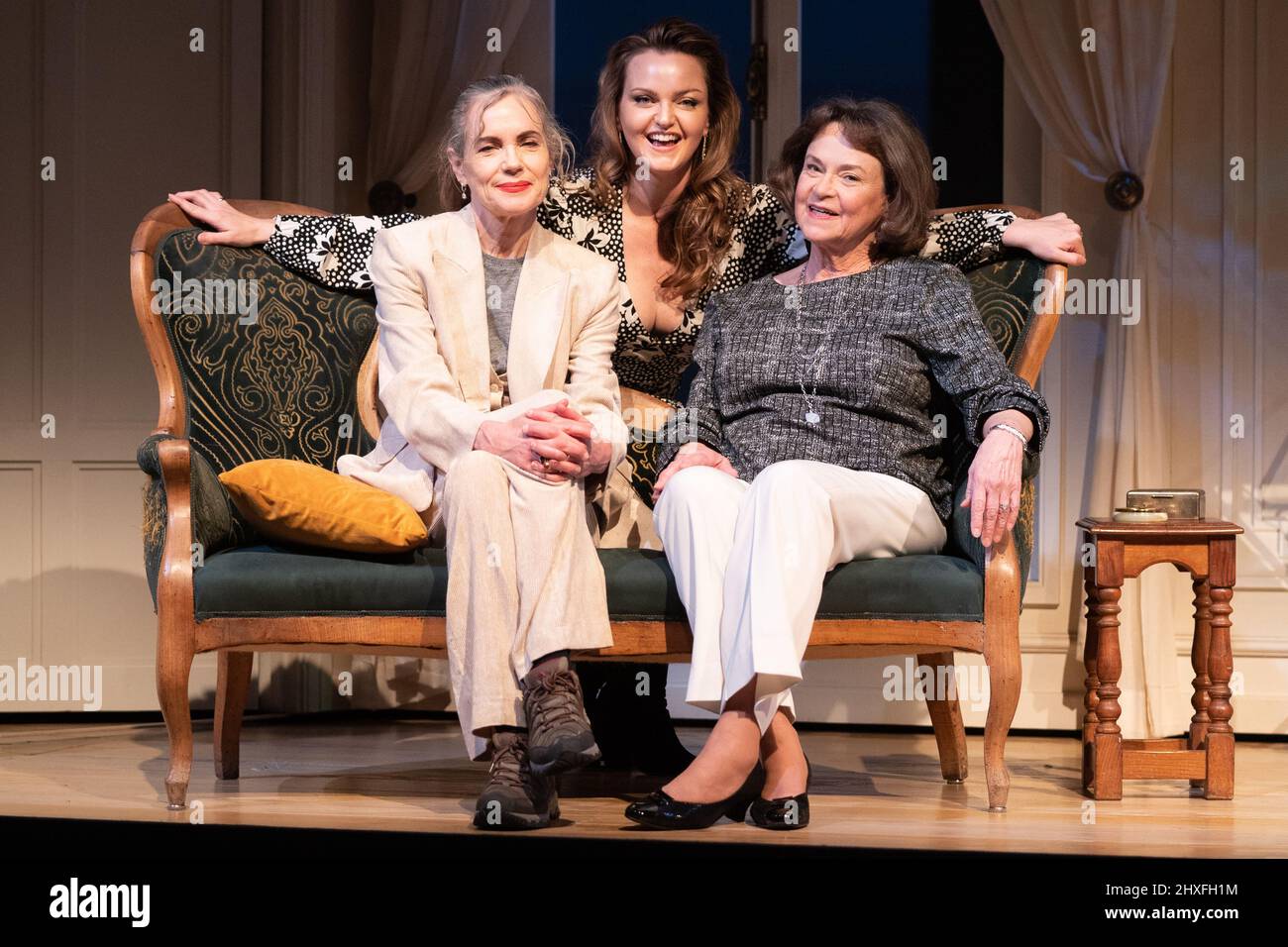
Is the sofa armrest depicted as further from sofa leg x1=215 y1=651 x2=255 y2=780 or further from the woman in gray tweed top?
the woman in gray tweed top

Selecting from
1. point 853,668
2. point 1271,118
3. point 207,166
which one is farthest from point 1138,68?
point 207,166

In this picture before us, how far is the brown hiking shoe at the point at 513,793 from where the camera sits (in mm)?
2629

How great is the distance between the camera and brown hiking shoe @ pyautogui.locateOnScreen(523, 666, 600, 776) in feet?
8.35

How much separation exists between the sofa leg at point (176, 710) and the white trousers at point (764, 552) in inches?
38.1

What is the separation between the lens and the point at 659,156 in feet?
11.2

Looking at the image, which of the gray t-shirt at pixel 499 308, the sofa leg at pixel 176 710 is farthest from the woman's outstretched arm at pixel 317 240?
the sofa leg at pixel 176 710

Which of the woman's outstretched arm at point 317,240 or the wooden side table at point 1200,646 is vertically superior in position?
the woman's outstretched arm at point 317,240

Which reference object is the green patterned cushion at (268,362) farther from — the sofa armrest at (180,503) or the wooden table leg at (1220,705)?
the wooden table leg at (1220,705)

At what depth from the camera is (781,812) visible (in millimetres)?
2705

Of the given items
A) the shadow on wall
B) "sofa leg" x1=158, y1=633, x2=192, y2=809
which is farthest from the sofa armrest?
the shadow on wall

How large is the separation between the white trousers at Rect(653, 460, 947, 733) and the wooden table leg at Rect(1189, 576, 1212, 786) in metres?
0.75

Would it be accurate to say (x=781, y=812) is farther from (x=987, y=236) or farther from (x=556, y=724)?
(x=987, y=236)

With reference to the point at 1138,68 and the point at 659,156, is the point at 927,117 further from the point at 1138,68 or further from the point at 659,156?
the point at 659,156

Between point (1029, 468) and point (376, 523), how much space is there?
127cm
